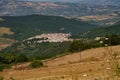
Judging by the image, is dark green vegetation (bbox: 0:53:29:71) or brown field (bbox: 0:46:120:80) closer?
brown field (bbox: 0:46:120:80)

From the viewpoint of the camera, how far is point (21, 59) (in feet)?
351

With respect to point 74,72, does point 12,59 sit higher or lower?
lower

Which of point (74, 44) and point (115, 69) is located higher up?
point (115, 69)

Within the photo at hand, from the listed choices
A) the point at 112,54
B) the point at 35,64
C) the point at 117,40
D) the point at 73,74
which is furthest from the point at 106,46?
the point at 117,40

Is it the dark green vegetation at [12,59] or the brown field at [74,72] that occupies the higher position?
the brown field at [74,72]

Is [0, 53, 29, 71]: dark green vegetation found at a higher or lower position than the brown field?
lower

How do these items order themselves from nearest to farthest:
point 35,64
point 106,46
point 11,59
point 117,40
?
1. point 106,46
2. point 35,64
3. point 117,40
4. point 11,59

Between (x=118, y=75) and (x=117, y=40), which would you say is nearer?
(x=118, y=75)

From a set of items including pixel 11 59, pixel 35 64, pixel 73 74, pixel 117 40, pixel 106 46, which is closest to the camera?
pixel 106 46

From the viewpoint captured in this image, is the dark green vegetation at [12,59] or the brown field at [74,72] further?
the dark green vegetation at [12,59]

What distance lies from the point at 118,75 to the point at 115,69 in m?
0.29

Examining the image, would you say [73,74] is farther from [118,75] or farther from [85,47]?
[85,47]

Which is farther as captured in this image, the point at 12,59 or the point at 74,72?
the point at 12,59

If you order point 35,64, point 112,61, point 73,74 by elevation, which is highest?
point 112,61
